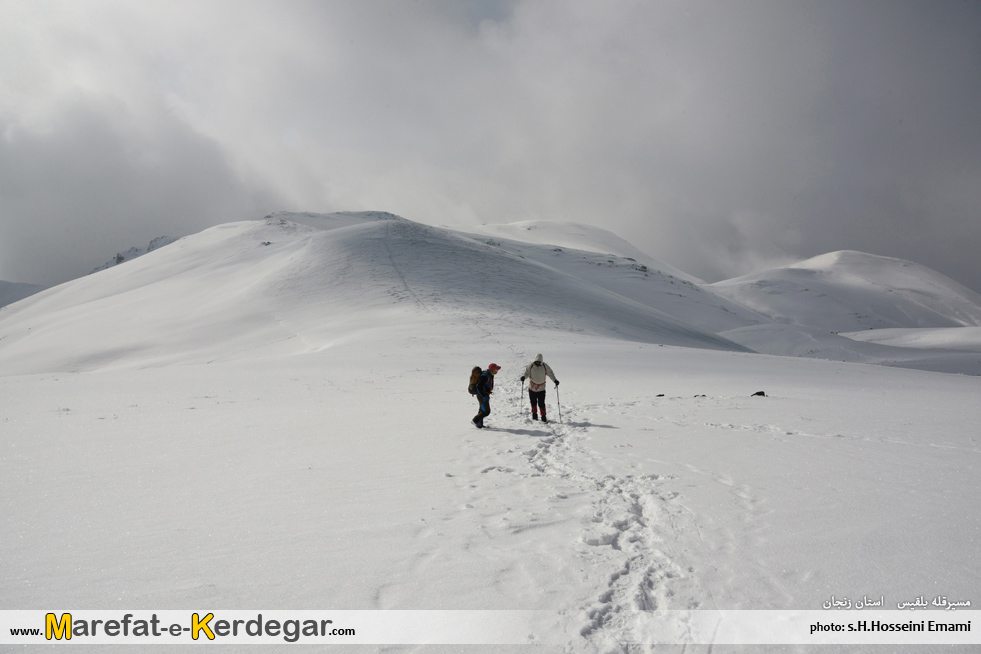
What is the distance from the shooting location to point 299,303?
4919 centimetres

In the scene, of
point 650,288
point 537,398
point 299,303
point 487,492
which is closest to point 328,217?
point 650,288

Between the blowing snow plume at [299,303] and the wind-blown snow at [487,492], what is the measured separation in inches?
672

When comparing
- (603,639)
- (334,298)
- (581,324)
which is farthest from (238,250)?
(603,639)

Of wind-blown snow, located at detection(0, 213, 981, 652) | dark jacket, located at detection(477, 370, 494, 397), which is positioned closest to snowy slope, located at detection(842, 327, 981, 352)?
wind-blown snow, located at detection(0, 213, 981, 652)

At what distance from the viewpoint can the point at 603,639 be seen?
4.01m

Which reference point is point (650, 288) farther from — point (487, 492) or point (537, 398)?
point (487, 492)

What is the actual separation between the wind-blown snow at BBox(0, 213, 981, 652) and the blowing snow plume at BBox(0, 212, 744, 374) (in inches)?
672

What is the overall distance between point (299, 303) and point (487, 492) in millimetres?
46026

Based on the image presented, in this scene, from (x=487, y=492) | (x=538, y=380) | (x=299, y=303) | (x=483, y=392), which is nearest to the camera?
(x=487, y=492)

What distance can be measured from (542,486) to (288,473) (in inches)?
167

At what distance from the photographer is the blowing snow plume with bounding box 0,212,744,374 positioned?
129 feet

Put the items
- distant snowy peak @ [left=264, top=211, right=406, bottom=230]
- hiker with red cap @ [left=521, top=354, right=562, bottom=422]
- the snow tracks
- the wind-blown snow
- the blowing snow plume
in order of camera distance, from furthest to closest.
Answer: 1. distant snowy peak @ [left=264, top=211, right=406, bottom=230]
2. the blowing snow plume
3. hiker with red cap @ [left=521, top=354, right=562, bottom=422]
4. the wind-blown snow
5. the snow tracks

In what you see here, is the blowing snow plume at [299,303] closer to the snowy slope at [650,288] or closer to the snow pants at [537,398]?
the snow pants at [537,398]

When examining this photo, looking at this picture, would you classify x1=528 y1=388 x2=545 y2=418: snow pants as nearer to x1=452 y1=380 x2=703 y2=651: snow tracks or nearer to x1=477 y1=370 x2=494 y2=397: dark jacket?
x1=477 y1=370 x2=494 y2=397: dark jacket
